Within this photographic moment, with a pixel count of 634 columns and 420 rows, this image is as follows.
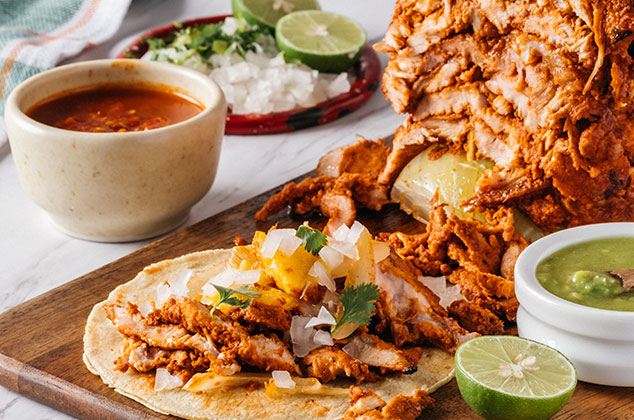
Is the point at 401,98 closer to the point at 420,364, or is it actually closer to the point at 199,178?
the point at 199,178

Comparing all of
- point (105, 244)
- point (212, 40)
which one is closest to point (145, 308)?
point (105, 244)

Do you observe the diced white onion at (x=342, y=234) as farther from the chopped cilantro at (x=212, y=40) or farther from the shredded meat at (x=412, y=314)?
the chopped cilantro at (x=212, y=40)

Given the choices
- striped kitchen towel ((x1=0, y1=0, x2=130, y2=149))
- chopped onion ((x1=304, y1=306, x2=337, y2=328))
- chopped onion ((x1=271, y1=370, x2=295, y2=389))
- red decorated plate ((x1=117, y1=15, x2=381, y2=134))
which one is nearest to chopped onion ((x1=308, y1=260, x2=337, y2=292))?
chopped onion ((x1=304, y1=306, x2=337, y2=328))

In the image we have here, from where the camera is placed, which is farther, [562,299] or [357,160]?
[357,160]

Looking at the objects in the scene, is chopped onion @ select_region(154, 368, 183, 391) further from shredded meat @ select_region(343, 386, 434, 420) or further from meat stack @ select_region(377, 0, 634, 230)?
meat stack @ select_region(377, 0, 634, 230)

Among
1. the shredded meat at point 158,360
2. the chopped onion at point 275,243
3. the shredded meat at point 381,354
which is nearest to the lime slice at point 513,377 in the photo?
the shredded meat at point 381,354

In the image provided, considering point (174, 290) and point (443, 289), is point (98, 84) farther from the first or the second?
point (443, 289)

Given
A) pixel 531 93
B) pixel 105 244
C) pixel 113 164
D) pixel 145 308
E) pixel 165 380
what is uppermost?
pixel 531 93
